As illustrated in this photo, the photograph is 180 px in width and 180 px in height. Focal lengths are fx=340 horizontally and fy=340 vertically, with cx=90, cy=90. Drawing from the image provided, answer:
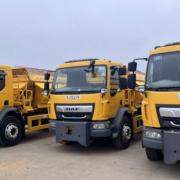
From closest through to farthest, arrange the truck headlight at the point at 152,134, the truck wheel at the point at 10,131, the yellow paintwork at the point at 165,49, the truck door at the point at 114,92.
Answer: the truck headlight at the point at 152,134 < the yellow paintwork at the point at 165,49 < the truck door at the point at 114,92 < the truck wheel at the point at 10,131

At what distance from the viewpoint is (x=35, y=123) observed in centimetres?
1188

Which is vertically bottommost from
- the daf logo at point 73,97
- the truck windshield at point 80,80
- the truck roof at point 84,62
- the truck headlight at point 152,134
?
the truck headlight at point 152,134

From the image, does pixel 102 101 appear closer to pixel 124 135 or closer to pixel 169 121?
pixel 124 135

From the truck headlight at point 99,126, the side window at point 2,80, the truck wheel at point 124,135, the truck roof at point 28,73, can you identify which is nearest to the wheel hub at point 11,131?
the side window at point 2,80

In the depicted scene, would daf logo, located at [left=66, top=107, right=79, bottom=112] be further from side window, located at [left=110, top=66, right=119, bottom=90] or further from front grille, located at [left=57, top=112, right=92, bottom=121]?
side window, located at [left=110, top=66, right=119, bottom=90]

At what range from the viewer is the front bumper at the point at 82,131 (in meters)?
8.67

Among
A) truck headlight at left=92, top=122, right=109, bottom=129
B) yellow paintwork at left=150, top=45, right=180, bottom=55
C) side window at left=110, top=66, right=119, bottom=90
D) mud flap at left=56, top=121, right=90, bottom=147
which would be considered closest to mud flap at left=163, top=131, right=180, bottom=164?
yellow paintwork at left=150, top=45, right=180, bottom=55

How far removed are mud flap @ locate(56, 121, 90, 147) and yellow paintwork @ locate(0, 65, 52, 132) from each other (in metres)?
2.49

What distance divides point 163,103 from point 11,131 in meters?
5.66

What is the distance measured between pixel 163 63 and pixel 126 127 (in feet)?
10.2

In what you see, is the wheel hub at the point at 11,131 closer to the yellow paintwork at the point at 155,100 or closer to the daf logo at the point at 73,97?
the daf logo at the point at 73,97

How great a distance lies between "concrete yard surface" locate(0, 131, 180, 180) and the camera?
687 cm

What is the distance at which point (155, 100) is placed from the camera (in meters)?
6.76

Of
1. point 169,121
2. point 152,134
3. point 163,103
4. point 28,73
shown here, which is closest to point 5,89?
point 28,73
